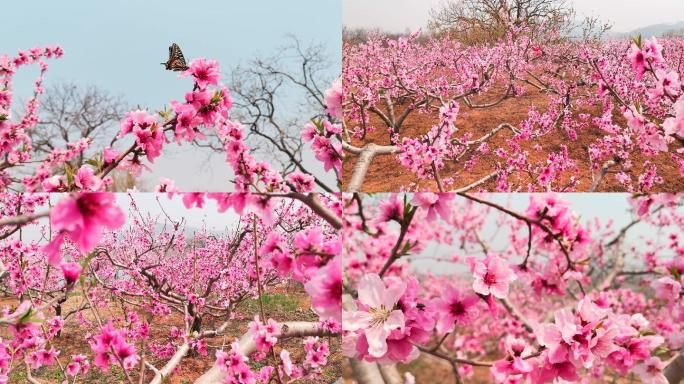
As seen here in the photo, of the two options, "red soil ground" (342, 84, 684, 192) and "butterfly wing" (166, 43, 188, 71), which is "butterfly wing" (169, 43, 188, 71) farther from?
"red soil ground" (342, 84, 684, 192)

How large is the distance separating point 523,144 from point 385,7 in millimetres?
809

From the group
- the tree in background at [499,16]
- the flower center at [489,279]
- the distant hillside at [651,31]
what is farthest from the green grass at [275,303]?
the distant hillside at [651,31]

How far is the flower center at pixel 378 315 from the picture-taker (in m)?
1.20

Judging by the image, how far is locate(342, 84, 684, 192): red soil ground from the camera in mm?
2294

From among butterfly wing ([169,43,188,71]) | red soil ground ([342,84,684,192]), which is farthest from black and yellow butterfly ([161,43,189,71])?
red soil ground ([342,84,684,192])

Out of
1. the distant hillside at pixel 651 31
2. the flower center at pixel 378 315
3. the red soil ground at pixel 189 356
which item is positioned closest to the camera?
the flower center at pixel 378 315

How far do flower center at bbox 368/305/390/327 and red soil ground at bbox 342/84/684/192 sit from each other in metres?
1.09

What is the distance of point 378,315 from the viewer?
1.21 meters

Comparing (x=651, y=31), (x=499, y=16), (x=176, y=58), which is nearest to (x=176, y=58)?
(x=176, y=58)

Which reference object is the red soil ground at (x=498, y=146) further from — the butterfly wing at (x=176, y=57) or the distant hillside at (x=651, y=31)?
the butterfly wing at (x=176, y=57)

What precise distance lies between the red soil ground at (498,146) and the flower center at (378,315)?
109 centimetres

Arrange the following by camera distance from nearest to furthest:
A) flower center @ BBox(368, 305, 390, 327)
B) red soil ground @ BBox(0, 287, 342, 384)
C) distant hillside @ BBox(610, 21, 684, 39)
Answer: flower center @ BBox(368, 305, 390, 327) < red soil ground @ BBox(0, 287, 342, 384) < distant hillside @ BBox(610, 21, 684, 39)

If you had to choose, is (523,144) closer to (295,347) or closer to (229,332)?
(295,347)

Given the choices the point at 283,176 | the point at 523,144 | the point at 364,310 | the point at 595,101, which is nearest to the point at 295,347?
the point at 283,176
